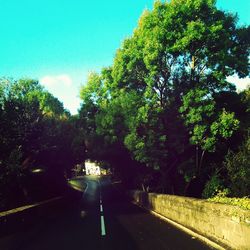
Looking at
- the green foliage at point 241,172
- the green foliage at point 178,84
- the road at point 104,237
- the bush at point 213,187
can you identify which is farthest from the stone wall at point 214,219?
the green foliage at point 178,84

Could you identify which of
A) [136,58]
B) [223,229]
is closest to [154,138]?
[136,58]

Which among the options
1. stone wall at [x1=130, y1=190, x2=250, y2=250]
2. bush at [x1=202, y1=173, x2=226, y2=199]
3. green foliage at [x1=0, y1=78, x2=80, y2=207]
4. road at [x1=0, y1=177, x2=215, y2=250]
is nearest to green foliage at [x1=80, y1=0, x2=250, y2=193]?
bush at [x1=202, y1=173, x2=226, y2=199]

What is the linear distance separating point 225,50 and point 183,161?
8.53 meters

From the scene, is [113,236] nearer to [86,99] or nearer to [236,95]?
[236,95]

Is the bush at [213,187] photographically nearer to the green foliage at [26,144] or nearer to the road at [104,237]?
the road at [104,237]

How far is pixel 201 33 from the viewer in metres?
23.0

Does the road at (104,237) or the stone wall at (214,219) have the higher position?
the stone wall at (214,219)

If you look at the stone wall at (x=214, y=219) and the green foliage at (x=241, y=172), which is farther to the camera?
the green foliage at (x=241, y=172)

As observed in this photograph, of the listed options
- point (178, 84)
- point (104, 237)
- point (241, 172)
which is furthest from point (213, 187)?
point (104, 237)

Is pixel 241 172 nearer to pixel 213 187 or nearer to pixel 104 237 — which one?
pixel 213 187

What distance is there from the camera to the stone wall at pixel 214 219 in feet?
28.7

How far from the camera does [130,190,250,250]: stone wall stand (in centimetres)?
876

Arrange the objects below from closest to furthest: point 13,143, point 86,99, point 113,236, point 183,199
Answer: point 113,236, point 183,199, point 13,143, point 86,99

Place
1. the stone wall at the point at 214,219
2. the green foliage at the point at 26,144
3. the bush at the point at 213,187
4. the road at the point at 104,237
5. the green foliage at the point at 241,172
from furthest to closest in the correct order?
the bush at the point at 213,187
the green foliage at the point at 26,144
the green foliage at the point at 241,172
the road at the point at 104,237
the stone wall at the point at 214,219
